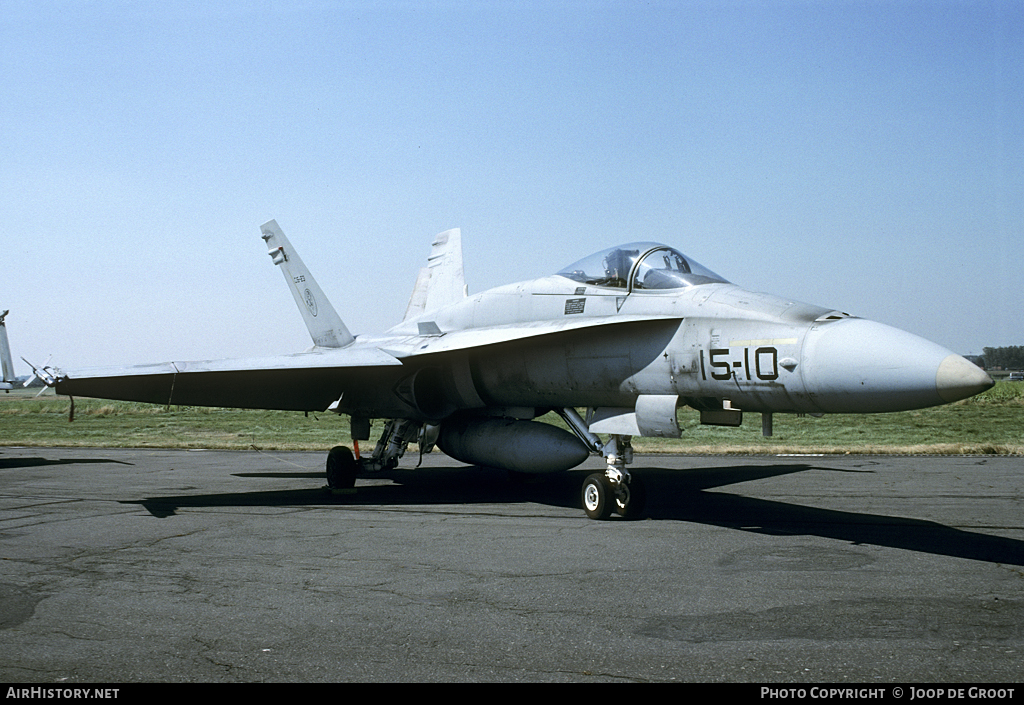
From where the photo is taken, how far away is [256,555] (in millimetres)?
7180

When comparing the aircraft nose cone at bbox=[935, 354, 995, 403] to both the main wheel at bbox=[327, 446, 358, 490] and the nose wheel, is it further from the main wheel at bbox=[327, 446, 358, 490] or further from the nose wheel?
the main wheel at bbox=[327, 446, 358, 490]

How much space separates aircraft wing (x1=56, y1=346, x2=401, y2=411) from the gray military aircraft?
29 millimetres

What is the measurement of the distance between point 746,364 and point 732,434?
1691 cm

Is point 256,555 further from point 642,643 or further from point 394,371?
point 394,371

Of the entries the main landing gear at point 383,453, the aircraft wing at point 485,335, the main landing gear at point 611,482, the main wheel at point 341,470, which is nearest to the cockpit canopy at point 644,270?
the aircraft wing at point 485,335

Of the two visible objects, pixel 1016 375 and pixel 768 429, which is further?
pixel 1016 375

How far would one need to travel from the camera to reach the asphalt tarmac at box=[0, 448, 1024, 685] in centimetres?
415

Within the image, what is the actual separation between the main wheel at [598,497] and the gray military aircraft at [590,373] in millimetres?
25

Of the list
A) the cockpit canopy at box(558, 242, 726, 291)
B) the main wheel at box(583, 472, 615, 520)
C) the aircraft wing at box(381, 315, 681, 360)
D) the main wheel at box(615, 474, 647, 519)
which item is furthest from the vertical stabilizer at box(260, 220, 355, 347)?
the main wheel at box(615, 474, 647, 519)

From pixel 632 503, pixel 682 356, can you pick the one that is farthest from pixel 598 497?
pixel 682 356

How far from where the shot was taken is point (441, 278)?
53.1ft

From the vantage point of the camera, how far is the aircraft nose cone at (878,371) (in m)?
6.26
